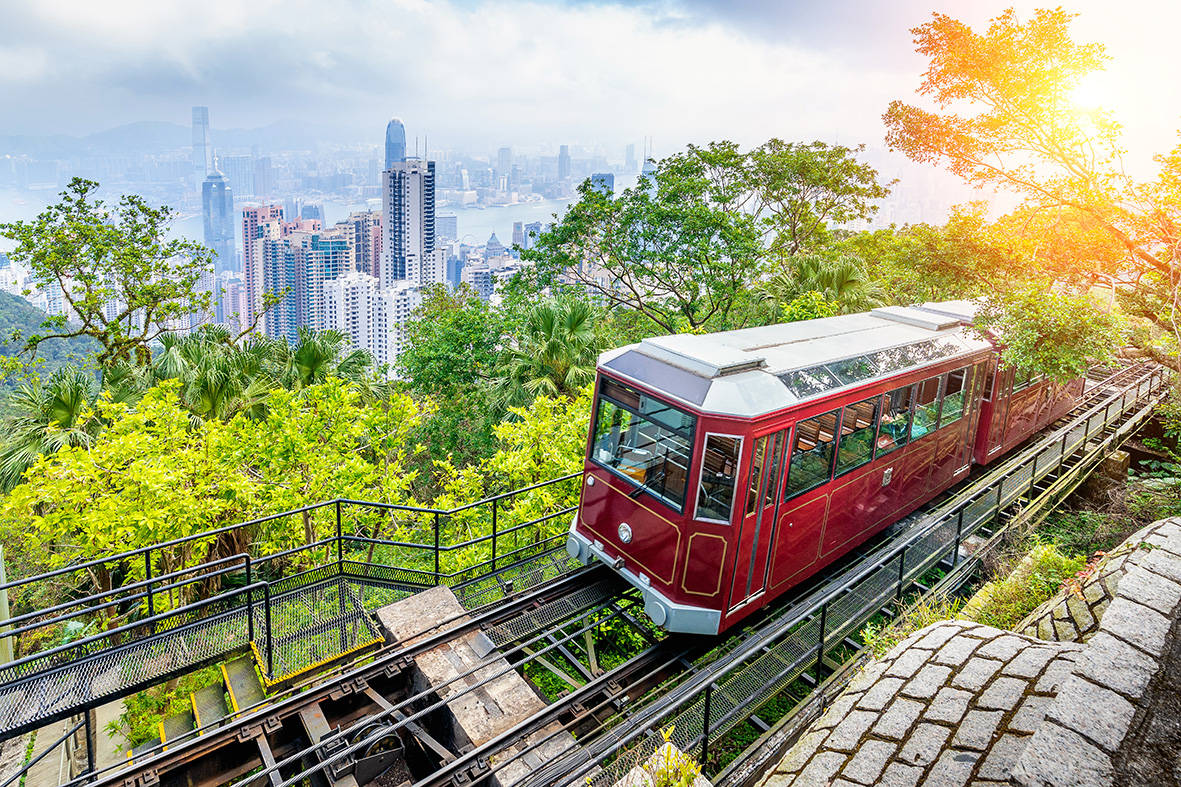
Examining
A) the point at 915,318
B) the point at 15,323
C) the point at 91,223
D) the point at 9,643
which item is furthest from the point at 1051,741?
the point at 15,323

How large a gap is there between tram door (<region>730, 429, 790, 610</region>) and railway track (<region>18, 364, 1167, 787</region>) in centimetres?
49

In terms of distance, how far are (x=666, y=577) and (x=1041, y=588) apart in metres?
3.45

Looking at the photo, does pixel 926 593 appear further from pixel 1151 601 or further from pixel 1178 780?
pixel 1178 780

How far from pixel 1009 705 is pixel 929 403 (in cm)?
716

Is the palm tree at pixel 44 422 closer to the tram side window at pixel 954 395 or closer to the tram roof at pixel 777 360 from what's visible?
the tram roof at pixel 777 360

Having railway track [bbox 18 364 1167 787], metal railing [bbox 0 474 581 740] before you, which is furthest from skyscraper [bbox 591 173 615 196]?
railway track [bbox 18 364 1167 787]

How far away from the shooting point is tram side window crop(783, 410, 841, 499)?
716 cm

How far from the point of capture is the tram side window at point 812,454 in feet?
23.5

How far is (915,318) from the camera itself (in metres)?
10.2

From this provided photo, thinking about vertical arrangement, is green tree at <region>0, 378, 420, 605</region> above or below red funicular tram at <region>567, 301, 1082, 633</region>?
below

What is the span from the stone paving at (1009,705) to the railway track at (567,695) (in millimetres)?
1749

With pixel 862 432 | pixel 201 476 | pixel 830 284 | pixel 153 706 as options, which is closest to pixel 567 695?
pixel 862 432

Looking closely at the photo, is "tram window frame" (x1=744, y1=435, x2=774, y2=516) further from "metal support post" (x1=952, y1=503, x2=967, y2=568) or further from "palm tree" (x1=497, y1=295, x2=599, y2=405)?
"palm tree" (x1=497, y1=295, x2=599, y2=405)

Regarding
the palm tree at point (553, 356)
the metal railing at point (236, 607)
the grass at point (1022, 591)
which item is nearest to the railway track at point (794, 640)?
the grass at point (1022, 591)
